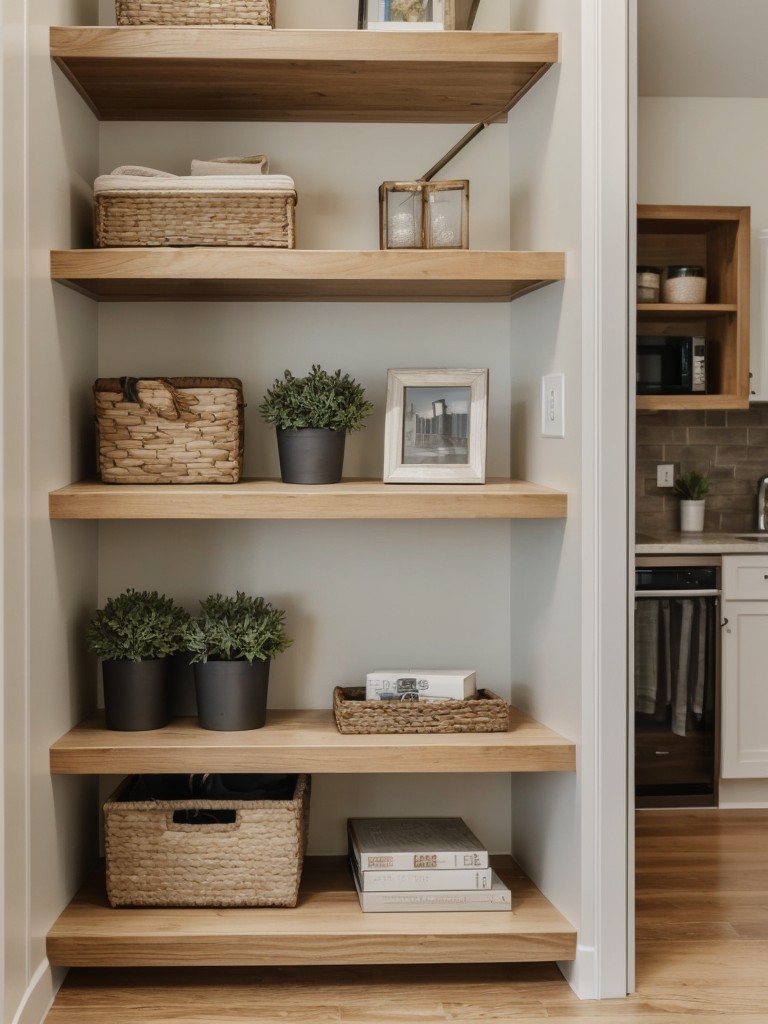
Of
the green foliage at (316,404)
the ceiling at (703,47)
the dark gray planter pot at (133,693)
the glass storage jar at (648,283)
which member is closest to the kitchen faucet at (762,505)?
the glass storage jar at (648,283)

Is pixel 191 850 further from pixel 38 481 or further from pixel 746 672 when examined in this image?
pixel 746 672

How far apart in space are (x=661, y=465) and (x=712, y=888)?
5.76 ft

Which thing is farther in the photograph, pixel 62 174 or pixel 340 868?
pixel 340 868

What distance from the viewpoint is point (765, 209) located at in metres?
4.01

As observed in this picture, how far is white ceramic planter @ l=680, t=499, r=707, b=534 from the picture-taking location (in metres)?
3.95

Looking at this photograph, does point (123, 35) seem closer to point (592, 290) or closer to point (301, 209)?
point (301, 209)

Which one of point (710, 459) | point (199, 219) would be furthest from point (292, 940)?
point (710, 459)

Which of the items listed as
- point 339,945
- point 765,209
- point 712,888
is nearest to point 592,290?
point 339,945

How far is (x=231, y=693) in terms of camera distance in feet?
7.31

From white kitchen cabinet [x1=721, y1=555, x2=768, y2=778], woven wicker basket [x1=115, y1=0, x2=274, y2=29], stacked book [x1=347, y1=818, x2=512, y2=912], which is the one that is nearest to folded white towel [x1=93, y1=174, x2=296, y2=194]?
woven wicker basket [x1=115, y1=0, x2=274, y2=29]

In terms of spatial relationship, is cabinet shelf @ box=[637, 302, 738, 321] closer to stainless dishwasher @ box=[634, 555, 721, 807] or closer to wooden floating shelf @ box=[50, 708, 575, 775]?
stainless dishwasher @ box=[634, 555, 721, 807]

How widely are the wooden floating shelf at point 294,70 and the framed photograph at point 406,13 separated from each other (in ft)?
0.35

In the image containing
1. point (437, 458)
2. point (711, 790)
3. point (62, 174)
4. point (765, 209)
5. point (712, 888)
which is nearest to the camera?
point (62, 174)

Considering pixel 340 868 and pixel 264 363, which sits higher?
pixel 264 363
